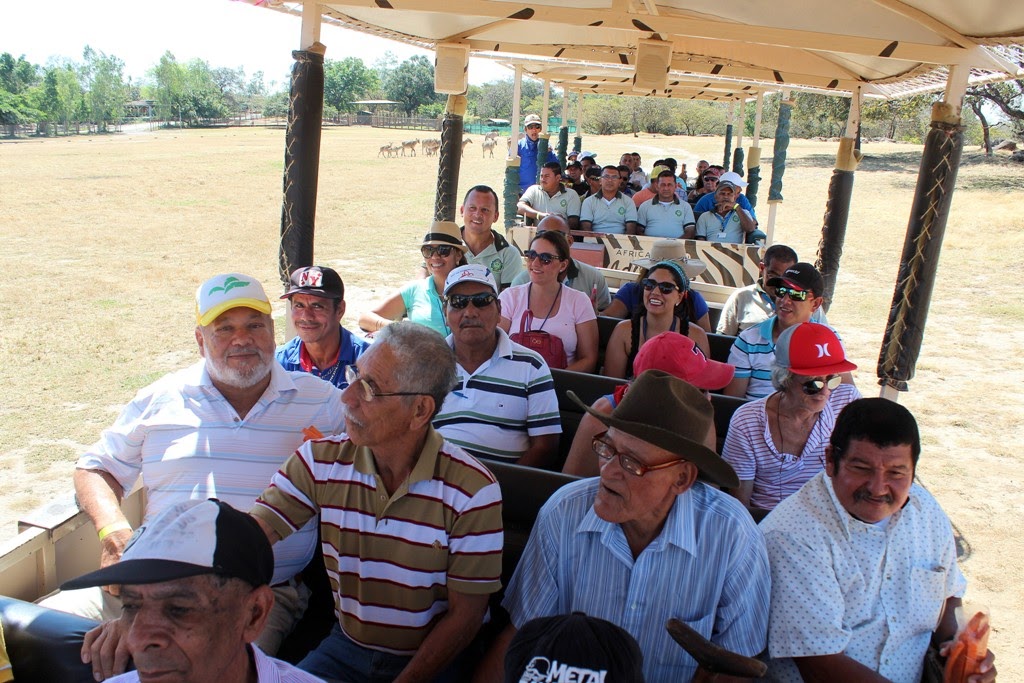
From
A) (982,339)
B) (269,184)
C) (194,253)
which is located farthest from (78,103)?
(982,339)

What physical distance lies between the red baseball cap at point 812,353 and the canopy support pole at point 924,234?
2.08 meters

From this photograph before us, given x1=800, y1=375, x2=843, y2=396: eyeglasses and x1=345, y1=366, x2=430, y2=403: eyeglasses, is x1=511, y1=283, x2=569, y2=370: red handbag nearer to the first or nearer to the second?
x1=800, y1=375, x2=843, y2=396: eyeglasses

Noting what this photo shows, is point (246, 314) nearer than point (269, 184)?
Yes

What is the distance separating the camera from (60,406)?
6.55 meters

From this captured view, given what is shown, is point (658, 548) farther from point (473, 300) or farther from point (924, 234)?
point (924, 234)

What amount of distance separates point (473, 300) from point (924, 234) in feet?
9.51

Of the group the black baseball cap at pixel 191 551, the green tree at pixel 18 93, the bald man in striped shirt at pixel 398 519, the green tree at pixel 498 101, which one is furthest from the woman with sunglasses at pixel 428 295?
the green tree at pixel 498 101

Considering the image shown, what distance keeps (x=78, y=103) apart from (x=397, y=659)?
66.6 metres

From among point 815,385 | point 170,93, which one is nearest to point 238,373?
point 815,385

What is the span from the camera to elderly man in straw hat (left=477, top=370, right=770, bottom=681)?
6.53 feet

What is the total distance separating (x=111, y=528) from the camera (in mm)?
2451

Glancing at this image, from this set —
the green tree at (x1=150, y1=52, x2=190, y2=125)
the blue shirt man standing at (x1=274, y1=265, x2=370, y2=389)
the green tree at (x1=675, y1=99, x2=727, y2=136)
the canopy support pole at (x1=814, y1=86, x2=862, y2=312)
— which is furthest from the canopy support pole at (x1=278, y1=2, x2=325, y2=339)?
the green tree at (x1=150, y1=52, x2=190, y2=125)

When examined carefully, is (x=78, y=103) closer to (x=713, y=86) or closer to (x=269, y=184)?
(x=269, y=184)

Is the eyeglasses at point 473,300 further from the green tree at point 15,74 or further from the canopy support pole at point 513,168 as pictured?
the green tree at point 15,74
